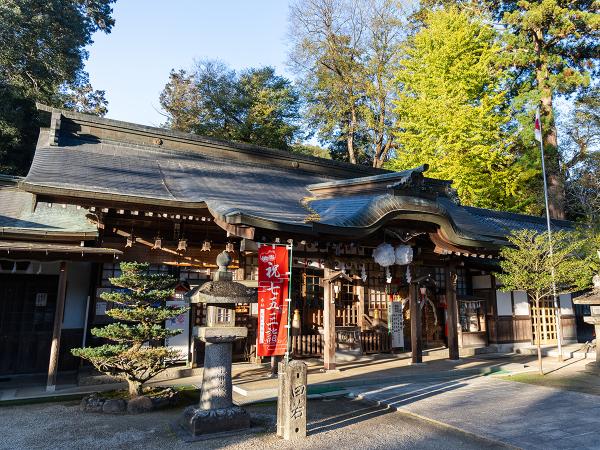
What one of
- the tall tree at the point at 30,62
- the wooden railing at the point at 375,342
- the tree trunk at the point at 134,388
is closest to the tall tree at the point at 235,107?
the tall tree at the point at 30,62

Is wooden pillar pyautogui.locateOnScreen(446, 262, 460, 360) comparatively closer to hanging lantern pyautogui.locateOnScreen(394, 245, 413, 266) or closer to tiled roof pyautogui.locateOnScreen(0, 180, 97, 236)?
hanging lantern pyautogui.locateOnScreen(394, 245, 413, 266)

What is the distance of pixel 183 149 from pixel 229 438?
10.4m

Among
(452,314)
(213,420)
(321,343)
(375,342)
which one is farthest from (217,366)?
(375,342)

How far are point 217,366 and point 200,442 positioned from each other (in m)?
1.04

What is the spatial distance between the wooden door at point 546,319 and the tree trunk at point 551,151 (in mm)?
8765

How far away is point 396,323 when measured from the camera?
14562 millimetres

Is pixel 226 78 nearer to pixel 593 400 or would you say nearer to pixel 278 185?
pixel 278 185

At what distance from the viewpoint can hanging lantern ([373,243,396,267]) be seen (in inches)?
420

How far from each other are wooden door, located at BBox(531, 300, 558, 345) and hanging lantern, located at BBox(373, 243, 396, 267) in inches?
351

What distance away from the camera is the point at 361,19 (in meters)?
31.2

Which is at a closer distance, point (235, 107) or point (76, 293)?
point (76, 293)

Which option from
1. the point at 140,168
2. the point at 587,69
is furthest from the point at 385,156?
the point at 140,168

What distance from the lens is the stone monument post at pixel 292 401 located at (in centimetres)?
596

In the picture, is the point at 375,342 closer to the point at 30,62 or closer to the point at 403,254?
the point at 403,254
